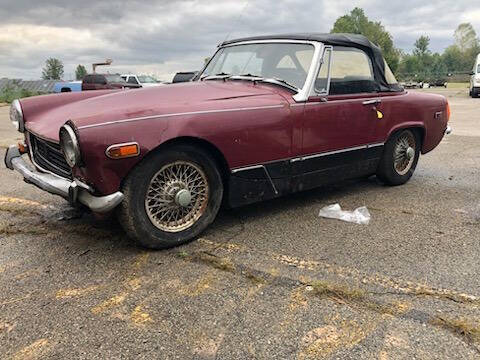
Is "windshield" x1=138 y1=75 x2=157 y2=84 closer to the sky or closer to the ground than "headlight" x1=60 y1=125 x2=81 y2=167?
closer to the sky

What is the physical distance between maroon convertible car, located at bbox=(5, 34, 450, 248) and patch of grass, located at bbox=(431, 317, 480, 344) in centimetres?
178

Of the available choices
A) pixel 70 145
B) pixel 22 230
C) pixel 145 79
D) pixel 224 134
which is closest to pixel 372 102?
pixel 224 134

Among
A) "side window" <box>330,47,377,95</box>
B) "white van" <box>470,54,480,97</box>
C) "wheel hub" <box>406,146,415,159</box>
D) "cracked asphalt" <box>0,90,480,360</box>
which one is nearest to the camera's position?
"cracked asphalt" <box>0,90,480,360</box>

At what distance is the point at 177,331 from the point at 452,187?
4.06 m

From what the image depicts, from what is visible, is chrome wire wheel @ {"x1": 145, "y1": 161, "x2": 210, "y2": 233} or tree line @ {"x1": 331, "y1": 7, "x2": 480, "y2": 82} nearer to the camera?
chrome wire wheel @ {"x1": 145, "y1": 161, "x2": 210, "y2": 233}

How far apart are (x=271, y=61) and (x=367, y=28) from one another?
76.3 metres

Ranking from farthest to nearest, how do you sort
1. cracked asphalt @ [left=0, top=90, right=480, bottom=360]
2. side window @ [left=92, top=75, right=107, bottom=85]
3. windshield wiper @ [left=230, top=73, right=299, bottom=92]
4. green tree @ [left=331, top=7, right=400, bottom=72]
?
green tree @ [left=331, top=7, right=400, bottom=72]
side window @ [left=92, top=75, right=107, bottom=85]
windshield wiper @ [left=230, top=73, right=299, bottom=92]
cracked asphalt @ [left=0, top=90, right=480, bottom=360]

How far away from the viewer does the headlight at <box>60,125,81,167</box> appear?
2932mm

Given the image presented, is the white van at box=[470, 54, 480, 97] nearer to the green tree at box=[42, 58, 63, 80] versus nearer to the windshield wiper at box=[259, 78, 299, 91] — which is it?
the windshield wiper at box=[259, 78, 299, 91]

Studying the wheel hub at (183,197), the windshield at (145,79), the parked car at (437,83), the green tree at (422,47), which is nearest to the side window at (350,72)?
the wheel hub at (183,197)

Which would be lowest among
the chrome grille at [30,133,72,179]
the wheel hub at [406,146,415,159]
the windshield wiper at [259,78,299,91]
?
the wheel hub at [406,146,415,159]

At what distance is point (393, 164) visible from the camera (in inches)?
203

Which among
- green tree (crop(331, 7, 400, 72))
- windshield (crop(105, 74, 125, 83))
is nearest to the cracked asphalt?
windshield (crop(105, 74, 125, 83))

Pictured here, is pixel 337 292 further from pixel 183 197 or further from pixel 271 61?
pixel 271 61
